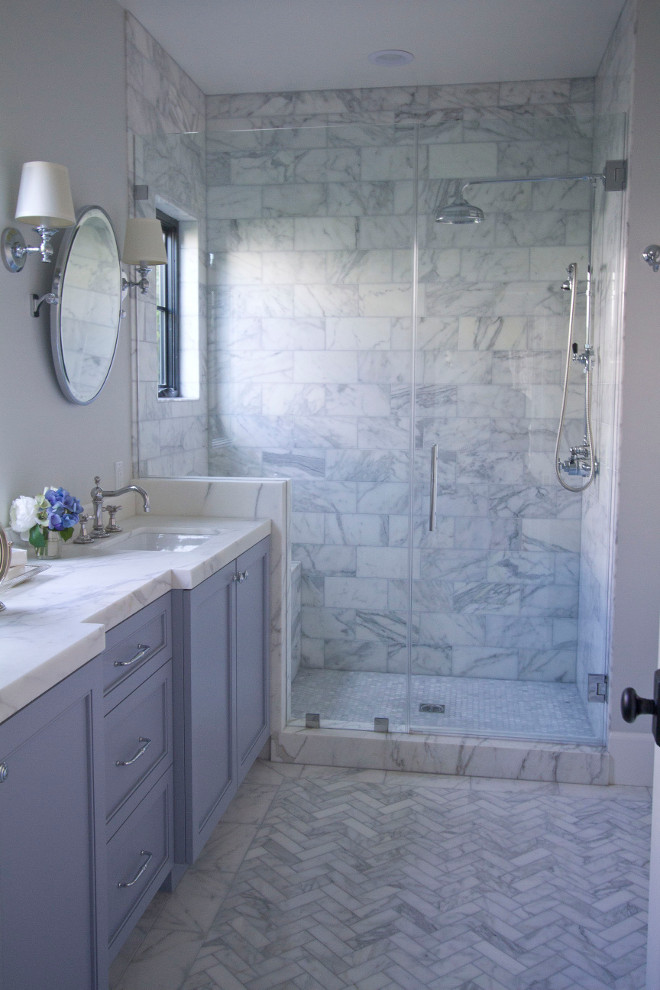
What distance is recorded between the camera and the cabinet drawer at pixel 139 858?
1882 millimetres

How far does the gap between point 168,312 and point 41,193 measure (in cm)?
112

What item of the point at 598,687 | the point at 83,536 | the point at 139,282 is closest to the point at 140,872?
the point at 83,536

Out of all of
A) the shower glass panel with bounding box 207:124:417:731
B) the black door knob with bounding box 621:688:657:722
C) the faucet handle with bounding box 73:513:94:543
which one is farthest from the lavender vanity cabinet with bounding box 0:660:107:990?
the shower glass panel with bounding box 207:124:417:731

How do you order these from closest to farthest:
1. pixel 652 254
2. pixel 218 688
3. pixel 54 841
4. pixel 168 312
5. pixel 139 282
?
pixel 54 841 < pixel 218 688 < pixel 652 254 < pixel 139 282 < pixel 168 312

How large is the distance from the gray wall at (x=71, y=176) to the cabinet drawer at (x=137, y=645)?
1.71ft

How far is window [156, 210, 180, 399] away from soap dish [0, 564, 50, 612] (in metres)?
1.29

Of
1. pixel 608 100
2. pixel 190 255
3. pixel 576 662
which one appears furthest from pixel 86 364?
pixel 608 100

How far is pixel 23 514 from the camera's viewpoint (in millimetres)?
2256

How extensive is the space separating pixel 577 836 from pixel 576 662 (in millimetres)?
662

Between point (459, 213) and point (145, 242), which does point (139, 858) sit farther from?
point (459, 213)

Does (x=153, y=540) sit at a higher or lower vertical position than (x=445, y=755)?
higher

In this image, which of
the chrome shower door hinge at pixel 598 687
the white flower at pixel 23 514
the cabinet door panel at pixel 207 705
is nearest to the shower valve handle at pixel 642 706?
the cabinet door panel at pixel 207 705

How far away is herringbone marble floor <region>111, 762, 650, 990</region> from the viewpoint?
207cm

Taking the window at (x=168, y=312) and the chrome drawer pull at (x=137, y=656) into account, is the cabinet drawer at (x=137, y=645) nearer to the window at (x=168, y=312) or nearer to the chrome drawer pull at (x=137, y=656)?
the chrome drawer pull at (x=137, y=656)
